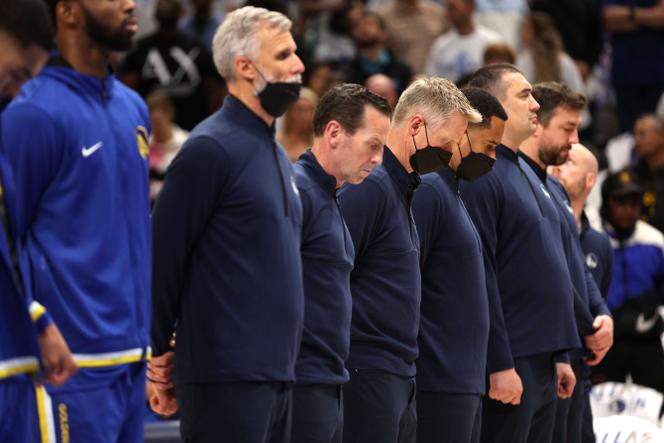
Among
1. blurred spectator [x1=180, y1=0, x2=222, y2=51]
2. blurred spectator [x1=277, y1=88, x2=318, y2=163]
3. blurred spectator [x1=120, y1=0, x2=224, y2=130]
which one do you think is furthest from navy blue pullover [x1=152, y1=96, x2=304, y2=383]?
blurred spectator [x1=180, y1=0, x2=222, y2=51]

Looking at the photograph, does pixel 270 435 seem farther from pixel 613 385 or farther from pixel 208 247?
pixel 613 385

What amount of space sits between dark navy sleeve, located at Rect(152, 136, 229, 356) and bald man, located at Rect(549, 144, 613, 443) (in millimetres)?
3061

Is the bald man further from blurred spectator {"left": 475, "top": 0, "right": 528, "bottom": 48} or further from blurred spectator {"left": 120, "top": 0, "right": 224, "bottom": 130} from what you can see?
blurred spectator {"left": 475, "top": 0, "right": 528, "bottom": 48}

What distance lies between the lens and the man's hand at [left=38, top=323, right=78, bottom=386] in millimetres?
3725

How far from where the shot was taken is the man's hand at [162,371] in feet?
15.0

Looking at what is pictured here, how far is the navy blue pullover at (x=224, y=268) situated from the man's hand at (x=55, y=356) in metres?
0.67

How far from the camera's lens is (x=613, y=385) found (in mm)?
8430

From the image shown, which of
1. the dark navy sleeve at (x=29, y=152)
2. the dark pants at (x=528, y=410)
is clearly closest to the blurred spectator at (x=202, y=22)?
the dark pants at (x=528, y=410)

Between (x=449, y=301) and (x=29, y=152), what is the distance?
7.26ft

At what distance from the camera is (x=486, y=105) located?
6.00 m

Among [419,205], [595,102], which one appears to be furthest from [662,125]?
[419,205]

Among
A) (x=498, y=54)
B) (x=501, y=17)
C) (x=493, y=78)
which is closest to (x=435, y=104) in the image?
(x=493, y=78)

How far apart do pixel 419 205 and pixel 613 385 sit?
3.18 metres

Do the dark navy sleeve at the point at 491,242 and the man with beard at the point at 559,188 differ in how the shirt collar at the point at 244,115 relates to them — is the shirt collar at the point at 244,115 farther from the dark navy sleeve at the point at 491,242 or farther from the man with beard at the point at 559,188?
A: the man with beard at the point at 559,188
